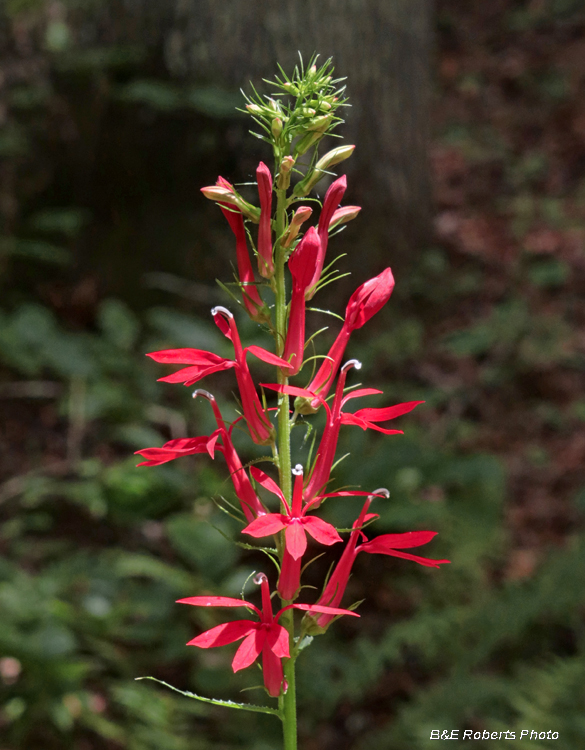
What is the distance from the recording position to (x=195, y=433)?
3.40 m

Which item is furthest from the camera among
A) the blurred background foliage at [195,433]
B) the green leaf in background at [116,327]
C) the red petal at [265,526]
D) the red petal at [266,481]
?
the green leaf in background at [116,327]

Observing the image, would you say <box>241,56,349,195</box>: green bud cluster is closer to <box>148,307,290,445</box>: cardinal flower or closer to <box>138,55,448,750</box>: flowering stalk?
<box>138,55,448,750</box>: flowering stalk

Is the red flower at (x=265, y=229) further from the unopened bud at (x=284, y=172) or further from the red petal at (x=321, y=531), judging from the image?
the red petal at (x=321, y=531)

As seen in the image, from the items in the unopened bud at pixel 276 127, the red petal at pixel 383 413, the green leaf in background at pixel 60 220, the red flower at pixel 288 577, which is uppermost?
the unopened bud at pixel 276 127

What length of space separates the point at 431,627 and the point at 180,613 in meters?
1.05

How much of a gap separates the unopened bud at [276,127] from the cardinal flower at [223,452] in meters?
0.37

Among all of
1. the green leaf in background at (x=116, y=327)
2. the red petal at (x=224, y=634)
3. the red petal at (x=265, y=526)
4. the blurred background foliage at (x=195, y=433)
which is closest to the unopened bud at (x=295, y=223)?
the red petal at (x=265, y=526)

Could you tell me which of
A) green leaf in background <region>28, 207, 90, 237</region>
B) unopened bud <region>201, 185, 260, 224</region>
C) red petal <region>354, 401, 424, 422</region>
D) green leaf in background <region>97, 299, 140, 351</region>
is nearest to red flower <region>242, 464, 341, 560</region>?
red petal <region>354, 401, 424, 422</region>

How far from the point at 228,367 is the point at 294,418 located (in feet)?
0.38

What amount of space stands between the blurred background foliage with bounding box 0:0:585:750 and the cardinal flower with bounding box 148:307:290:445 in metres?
1.31

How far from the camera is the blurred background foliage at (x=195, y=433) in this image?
2658 millimetres

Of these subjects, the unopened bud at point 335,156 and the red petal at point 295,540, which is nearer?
the red petal at point 295,540

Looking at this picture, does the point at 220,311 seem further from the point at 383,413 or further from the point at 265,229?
the point at 383,413

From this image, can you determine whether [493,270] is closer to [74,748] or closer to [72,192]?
[72,192]
